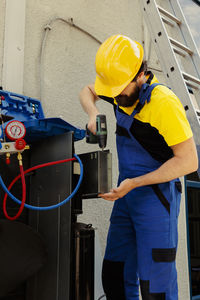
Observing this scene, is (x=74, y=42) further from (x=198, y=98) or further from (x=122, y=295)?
(x=122, y=295)

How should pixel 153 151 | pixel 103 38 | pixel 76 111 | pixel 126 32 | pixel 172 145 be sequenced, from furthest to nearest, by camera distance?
pixel 126 32
pixel 103 38
pixel 76 111
pixel 153 151
pixel 172 145

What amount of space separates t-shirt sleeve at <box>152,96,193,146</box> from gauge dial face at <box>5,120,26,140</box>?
53 cm

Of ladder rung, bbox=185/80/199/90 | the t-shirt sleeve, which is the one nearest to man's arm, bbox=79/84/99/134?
the t-shirt sleeve

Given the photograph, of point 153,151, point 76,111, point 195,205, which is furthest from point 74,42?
point 195,205

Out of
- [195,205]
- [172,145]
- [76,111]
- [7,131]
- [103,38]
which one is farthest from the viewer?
[195,205]

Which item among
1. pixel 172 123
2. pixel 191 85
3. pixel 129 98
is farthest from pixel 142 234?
pixel 191 85

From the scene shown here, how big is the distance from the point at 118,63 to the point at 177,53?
882 mm

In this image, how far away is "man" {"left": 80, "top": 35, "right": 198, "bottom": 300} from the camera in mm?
1148

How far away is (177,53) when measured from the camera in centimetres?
191

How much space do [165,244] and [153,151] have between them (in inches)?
14.9

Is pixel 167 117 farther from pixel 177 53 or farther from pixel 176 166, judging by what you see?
pixel 177 53

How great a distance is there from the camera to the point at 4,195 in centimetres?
129

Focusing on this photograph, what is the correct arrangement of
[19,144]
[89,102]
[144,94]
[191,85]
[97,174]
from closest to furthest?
[19,144] → [97,174] → [144,94] → [89,102] → [191,85]

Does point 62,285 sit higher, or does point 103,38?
point 103,38
